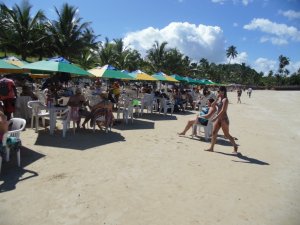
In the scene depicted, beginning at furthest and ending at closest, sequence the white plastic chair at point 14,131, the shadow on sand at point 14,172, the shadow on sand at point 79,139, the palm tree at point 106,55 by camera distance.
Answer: the palm tree at point 106,55
the shadow on sand at point 79,139
the white plastic chair at point 14,131
the shadow on sand at point 14,172

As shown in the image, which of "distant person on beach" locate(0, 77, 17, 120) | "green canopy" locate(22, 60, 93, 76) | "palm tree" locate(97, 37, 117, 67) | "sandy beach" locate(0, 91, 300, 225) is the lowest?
"sandy beach" locate(0, 91, 300, 225)

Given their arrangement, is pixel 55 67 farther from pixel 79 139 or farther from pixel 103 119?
pixel 79 139

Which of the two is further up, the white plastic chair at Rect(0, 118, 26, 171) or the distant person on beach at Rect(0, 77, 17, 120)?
the distant person on beach at Rect(0, 77, 17, 120)

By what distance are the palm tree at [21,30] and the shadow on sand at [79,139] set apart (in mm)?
20653

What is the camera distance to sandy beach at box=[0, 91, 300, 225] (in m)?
3.85

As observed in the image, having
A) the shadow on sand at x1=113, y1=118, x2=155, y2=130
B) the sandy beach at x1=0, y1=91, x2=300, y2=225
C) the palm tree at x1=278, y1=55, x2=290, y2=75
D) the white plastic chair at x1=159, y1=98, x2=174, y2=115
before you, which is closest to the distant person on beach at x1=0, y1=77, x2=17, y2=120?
the sandy beach at x1=0, y1=91, x2=300, y2=225

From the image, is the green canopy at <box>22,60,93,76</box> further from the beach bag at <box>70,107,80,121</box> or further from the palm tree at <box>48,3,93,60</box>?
the palm tree at <box>48,3,93,60</box>

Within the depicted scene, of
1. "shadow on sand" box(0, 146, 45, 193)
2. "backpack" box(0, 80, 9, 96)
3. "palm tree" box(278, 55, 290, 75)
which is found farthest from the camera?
"palm tree" box(278, 55, 290, 75)

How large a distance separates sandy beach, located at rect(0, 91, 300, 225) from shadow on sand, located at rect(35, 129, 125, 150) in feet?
0.08

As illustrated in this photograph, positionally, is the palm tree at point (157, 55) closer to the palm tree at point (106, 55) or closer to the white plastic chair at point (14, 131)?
the palm tree at point (106, 55)

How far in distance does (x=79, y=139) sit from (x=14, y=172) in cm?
274

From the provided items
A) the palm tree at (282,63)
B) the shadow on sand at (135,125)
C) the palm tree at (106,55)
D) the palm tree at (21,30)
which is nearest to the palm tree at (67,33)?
the palm tree at (21,30)

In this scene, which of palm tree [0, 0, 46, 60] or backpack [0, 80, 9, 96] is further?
palm tree [0, 0, 46, 60]

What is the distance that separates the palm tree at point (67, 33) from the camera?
90.4 ft
